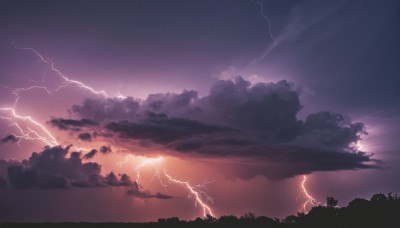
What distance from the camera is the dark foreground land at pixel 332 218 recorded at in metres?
39.4

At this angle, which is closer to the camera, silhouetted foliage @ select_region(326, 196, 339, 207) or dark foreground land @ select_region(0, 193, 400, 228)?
dark foreground land @ select_region(0, 193, 400, 228)

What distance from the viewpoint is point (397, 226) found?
33.9m

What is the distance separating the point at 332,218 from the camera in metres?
44.6

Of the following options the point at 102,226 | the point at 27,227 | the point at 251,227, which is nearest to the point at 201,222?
the point at 251,227

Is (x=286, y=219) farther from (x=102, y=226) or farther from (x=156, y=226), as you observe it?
(x=102, y=226)

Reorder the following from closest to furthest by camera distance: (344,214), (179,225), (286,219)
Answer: (344,214), (286,219), (179,225)

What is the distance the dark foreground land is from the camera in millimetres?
39375

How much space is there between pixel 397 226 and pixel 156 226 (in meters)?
27.4

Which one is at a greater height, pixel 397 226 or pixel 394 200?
pixel 394 200

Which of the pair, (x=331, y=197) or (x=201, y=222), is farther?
(x=201, y=222)

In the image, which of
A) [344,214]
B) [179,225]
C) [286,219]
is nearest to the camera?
[344,214]

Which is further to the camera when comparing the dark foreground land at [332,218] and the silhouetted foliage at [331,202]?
the silhouetted foliage at [331,202]

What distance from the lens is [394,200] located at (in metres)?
47.2

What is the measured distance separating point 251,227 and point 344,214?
9.82 meters
